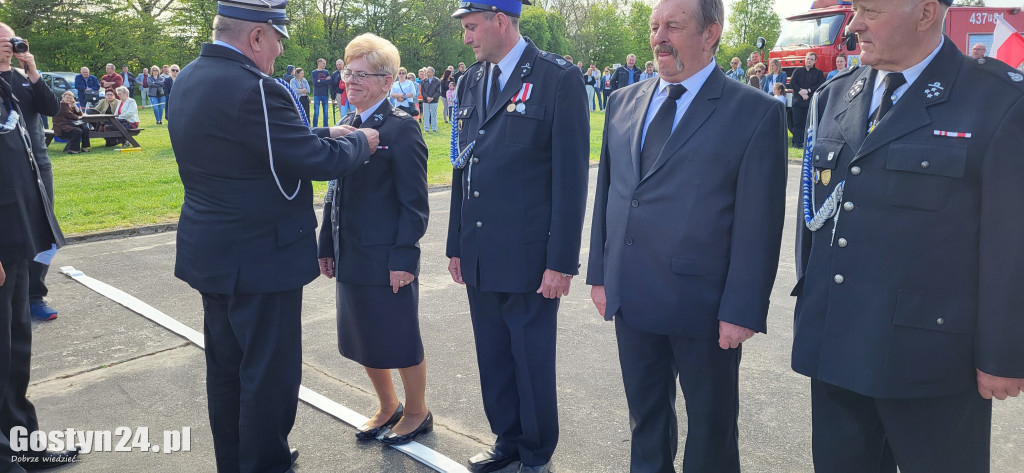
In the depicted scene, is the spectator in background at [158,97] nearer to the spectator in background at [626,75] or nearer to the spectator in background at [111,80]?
the spectator in background at [111,80]

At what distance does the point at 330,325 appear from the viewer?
5.43 metres

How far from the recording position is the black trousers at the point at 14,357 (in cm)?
323

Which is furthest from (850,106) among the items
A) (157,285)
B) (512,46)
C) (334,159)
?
(157,285)

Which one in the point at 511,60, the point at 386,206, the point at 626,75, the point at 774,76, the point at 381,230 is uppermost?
the point at 626,75

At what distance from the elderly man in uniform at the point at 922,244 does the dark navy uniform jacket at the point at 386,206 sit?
6.11ft

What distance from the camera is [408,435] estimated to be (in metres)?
3.67

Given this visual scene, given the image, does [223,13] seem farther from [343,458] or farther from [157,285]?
[157,285]

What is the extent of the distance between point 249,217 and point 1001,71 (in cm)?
261

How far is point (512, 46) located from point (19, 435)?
112 inches

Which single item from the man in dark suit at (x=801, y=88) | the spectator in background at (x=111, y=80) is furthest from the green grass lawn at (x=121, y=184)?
the spectator in background at (x=111, y=80)

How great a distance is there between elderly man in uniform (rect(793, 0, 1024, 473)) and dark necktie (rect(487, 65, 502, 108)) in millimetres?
1520

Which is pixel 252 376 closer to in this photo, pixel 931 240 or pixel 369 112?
pixel 369 112

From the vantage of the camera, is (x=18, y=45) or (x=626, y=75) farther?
(x=626, y=75)

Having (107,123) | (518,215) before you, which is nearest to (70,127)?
(107,123)
